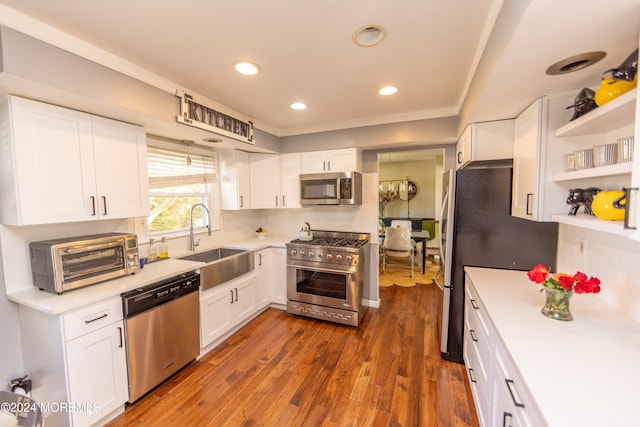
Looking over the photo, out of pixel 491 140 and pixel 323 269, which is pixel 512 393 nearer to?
pixel 491 140

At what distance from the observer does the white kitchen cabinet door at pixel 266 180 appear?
11.7ft

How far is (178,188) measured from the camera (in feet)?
9.53

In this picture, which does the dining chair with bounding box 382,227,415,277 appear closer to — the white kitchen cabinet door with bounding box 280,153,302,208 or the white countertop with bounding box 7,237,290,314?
the white kitchen cabinet door with bounding box 280,153,302,208

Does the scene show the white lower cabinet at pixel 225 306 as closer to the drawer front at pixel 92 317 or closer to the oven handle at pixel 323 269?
the oven handle at pixel 323 269

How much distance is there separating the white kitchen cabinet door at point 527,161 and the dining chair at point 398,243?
2.64 m

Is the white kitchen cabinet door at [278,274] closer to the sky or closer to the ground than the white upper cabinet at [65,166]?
closer to the ground

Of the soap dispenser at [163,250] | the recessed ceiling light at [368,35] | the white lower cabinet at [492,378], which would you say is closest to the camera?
the white lower cabinet at [492,378]

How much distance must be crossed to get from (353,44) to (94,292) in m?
2.34

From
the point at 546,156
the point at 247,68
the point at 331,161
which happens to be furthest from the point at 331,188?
the point at 546,156

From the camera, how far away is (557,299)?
4.30 ft

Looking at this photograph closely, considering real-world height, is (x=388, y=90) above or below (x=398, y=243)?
above

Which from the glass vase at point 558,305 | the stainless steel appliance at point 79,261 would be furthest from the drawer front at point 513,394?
the stainless steel appliance at point 79,261

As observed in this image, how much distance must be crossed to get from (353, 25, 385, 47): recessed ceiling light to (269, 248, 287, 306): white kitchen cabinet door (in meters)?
2.52

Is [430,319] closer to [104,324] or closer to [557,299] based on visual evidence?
[557,299]
